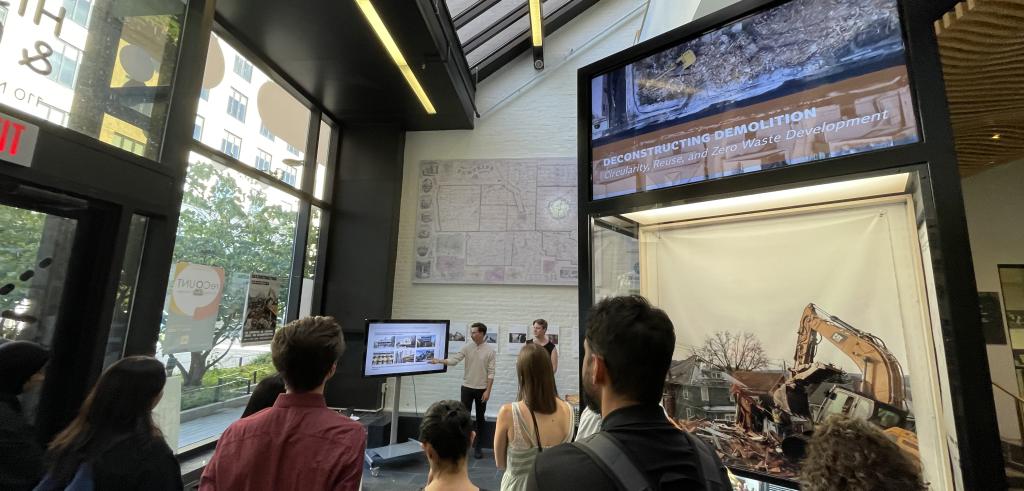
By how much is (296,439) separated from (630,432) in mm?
999

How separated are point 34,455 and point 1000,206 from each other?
879cm

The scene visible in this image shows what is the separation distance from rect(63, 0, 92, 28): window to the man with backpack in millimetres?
3273

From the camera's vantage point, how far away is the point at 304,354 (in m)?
1.28

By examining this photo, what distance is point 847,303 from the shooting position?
5.72 feet

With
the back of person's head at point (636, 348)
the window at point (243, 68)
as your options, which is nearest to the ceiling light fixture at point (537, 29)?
the window at point (243, 68)

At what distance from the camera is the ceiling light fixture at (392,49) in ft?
12.1

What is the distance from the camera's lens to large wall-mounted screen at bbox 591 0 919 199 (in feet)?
5.05

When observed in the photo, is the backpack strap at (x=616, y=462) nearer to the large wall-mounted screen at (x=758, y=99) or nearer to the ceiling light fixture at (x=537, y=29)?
the large wall-mounted screen at (x=758, y=99)

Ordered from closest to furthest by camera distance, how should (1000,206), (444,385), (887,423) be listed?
(887,423) → (1000,206) → (444,385)

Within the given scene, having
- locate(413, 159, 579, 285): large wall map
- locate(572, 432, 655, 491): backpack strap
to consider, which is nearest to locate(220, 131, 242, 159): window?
locate(413, 159, 579, 285): large wall map

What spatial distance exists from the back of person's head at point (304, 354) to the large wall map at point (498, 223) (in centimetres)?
443

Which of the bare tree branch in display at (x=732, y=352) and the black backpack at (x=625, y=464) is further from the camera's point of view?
the bare tree branch in display at (x=732, y=352)

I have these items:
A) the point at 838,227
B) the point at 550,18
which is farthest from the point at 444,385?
the point at 550,18

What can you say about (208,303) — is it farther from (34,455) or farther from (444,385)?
(444,385)
